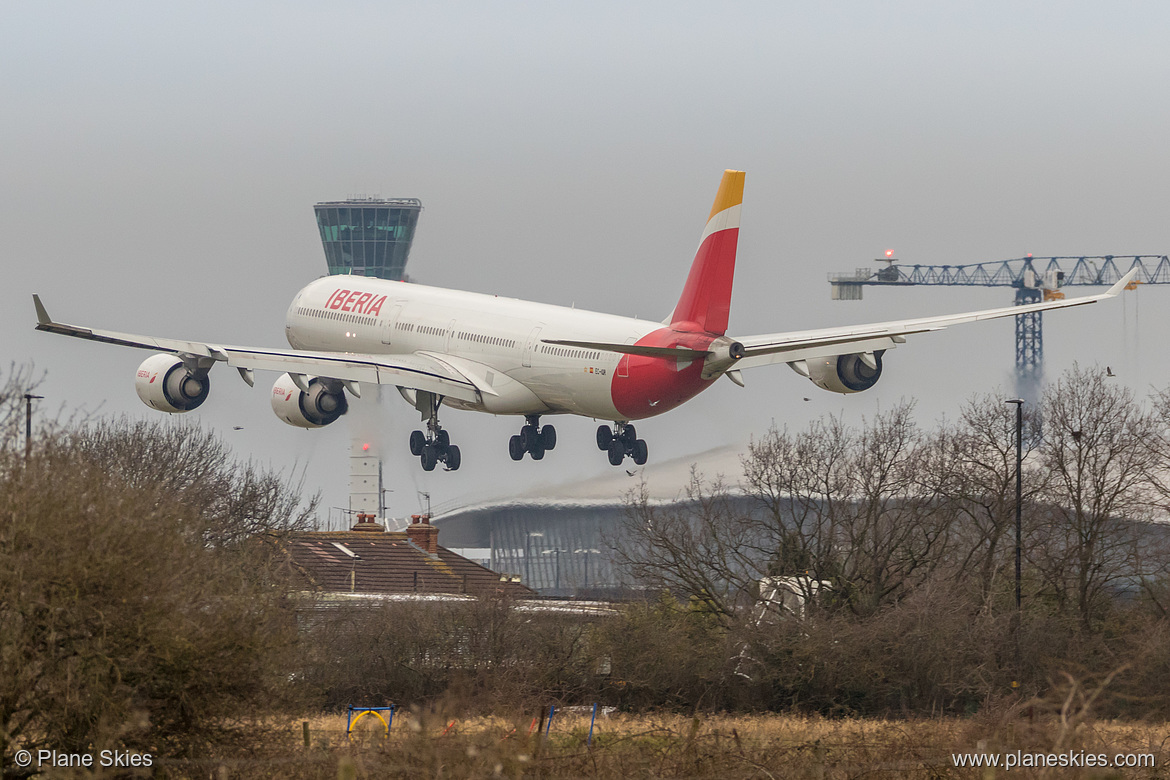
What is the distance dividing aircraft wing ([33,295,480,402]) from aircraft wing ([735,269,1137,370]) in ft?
39.5

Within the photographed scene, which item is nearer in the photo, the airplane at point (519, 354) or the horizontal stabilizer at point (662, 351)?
the horizontal stabilizer at point (662, 351)

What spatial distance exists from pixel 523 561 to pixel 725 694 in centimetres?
7070

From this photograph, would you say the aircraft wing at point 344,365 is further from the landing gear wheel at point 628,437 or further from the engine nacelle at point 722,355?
the engine nacelle at point 722,355

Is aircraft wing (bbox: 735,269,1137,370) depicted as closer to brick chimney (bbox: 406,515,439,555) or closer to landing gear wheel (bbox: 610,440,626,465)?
landing gear wheel (bbox: 610,440,626,465)

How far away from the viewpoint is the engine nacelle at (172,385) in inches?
2500

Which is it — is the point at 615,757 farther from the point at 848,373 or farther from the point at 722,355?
the point at 848,373

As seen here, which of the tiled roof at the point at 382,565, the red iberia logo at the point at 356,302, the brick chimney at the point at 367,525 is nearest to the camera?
the red iberia logo at the point at 356,302

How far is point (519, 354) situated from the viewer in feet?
205

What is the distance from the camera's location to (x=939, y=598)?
60.2 meters

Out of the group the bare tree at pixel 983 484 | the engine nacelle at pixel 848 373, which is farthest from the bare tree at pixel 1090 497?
the engine nacelle at pixel 848 373

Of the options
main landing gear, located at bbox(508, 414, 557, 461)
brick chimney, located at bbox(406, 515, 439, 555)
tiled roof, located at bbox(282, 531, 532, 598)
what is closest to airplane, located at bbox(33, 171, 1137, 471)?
main landing gear, located at bbox(508, 414, 557, 461)

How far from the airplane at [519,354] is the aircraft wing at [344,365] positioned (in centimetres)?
6

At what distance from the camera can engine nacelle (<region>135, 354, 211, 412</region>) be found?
208 ft

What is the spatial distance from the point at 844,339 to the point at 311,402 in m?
23.4
